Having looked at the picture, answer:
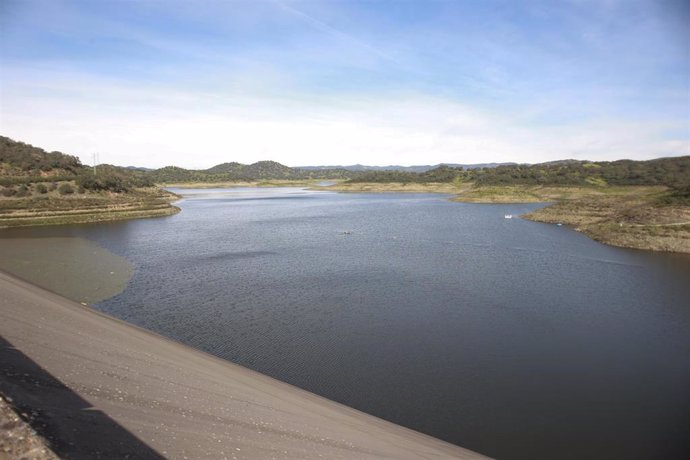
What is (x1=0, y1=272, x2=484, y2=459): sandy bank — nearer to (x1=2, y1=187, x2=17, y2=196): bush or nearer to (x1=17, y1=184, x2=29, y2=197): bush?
(x1=2, y1=187, x2=17, y2=196): bush

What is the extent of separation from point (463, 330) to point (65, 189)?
190 ft

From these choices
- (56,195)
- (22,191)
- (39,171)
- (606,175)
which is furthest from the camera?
(606,175)

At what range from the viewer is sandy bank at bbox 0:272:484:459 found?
609cm

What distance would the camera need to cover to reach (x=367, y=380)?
11.8 metres

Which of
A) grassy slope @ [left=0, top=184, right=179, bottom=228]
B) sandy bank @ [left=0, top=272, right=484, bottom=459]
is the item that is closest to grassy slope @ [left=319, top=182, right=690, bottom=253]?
sandy bank @ [left=0, top=272, right=484, bottom=459]

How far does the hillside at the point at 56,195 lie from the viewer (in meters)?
46.5

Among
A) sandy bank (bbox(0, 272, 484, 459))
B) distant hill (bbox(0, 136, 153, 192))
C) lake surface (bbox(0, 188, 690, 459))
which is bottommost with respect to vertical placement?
lake surface (bbox(0, 188, 690, 459))

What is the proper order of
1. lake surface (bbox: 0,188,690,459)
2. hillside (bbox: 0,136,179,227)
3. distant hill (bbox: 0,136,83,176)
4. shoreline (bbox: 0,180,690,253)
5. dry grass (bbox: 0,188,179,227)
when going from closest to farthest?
lake surface (bbox: 0,188,690,459) → shoreline (bbox: 0,180,690,253) → dry grass (bbox: 0,188,179,227) → hillside (bbox: 0,136,179,227) → distant hill (bbox: 0,136,83,176)

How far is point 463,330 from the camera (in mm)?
15594

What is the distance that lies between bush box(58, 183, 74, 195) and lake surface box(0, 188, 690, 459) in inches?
1143

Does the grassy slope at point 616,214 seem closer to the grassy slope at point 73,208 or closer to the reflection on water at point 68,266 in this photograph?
the reflection on water at point 68,266

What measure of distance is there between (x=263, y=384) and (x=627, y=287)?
20922 mm

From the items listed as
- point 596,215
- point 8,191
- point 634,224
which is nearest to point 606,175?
point 596,215

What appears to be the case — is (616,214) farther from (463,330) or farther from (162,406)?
(162,406)
